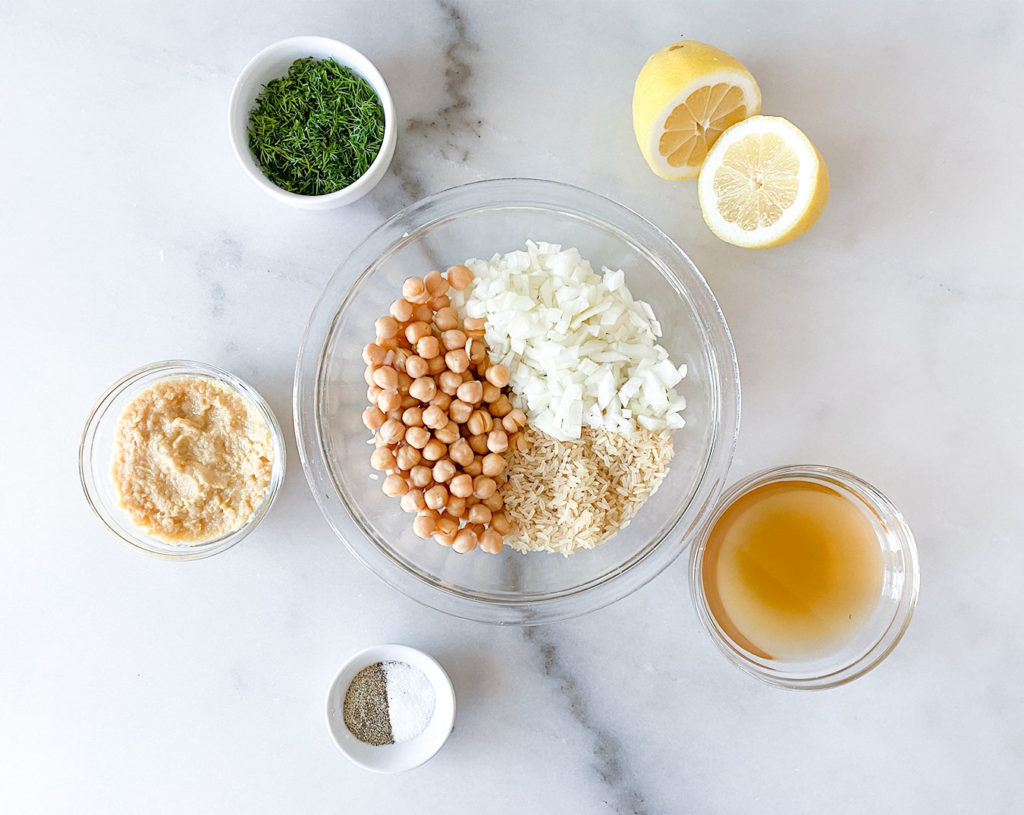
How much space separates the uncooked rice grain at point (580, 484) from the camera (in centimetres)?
145

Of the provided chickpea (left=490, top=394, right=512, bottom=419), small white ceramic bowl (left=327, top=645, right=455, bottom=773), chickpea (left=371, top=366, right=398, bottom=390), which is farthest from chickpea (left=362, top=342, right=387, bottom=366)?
small white ceramic bowl (left=327, top=645, right=455, bottom=773)

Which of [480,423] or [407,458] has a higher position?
[480,423]

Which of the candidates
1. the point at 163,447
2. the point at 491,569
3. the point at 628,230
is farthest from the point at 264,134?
the point at 491,569

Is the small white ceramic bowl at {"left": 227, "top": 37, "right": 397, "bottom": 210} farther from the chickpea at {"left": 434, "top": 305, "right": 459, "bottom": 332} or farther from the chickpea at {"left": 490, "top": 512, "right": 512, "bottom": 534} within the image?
the chickpea at {"left": 490, "top": 512, "right": 512, "bottom": 534}

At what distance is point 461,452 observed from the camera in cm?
146

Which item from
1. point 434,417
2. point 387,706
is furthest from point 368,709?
point 434,417

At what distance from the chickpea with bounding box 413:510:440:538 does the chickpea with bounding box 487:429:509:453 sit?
17 cm

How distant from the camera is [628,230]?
1.56 metres

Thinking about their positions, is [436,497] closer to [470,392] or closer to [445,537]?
[445,537]

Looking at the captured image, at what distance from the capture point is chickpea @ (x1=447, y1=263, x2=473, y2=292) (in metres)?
1.47

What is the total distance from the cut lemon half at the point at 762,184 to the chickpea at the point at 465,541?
76 cm

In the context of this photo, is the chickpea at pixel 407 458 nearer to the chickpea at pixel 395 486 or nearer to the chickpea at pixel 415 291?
the chickpea at pixel 395 486

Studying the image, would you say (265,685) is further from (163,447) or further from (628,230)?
(628,230)

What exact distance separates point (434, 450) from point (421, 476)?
2.3 inches
